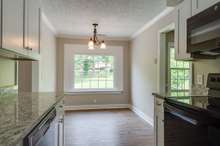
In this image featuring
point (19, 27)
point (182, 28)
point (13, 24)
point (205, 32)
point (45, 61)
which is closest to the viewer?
point (13, 24)

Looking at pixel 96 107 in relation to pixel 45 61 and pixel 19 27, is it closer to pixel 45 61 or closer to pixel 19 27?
pixel 45 61

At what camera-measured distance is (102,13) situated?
375cm

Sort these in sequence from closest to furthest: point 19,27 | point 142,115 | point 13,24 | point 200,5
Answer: point 13,24 < point 19,27 < point 200,5 < point 142,115

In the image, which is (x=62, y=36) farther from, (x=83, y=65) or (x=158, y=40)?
(x=158, y=40)

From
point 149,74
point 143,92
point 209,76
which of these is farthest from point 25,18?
point 143,92

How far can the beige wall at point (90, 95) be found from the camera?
235 inches

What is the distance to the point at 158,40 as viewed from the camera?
4.06 metres

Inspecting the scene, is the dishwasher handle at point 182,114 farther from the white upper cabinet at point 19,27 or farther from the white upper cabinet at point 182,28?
the white upper cabinet at point 19,27

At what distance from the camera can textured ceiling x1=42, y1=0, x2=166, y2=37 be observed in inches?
127

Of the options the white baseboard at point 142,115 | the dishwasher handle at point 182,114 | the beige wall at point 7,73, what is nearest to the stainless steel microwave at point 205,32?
the dishwasher handle at point 182,114

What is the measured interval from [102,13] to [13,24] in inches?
95.2

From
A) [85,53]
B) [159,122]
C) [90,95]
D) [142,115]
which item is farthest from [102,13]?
[90,95]

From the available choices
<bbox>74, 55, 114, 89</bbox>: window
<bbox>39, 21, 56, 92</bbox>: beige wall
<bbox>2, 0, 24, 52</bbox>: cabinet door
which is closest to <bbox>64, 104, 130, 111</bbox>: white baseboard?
<bbox>74, 55, 114, 89</bbox>: window

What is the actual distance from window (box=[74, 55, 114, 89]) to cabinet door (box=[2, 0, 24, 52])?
175 inches
